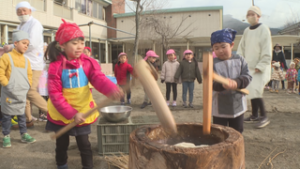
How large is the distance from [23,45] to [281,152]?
3931 mm

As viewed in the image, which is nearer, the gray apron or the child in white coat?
the gray apron

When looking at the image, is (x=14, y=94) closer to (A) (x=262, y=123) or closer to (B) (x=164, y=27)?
(A) (x=262, y=123)

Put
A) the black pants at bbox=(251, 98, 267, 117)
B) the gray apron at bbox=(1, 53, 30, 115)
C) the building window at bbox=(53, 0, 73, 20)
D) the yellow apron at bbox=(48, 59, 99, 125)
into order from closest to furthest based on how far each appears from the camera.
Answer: the yellow apron at bbox=(48, 59, 99, 125) < the gray apron at bbox=(1, 53, 30, 115) < the black pants at bbox=(251, 98, 267, 117) < the building window at bbox=(53, 0, 73, 20)

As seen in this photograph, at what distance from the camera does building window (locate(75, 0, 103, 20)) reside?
17381 mm

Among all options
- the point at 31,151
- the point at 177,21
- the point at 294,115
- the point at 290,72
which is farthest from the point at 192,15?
the point at 31,151

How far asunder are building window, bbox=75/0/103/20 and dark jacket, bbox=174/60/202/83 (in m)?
13.9

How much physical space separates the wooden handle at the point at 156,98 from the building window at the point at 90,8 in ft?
57.8

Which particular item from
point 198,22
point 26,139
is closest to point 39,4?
point 198,22

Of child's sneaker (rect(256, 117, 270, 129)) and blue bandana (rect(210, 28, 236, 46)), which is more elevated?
blue bandana (rect(210, 28, 236, 46))

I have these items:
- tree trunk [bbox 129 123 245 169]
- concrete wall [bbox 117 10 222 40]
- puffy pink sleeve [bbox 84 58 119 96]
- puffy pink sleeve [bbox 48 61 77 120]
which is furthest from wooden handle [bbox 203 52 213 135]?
concrete wall [bbox 117 10 222 40]

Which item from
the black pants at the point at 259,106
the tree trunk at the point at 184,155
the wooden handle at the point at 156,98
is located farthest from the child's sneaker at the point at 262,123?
the wooden handle at the point at 156,98

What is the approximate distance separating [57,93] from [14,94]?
5.71ft

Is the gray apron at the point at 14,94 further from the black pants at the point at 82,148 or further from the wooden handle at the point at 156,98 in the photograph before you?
the wooden handle at the point at 156,98

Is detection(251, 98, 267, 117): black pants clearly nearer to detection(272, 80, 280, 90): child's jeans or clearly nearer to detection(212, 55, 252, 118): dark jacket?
detection(212, 55, 252, 118): dark jacket
